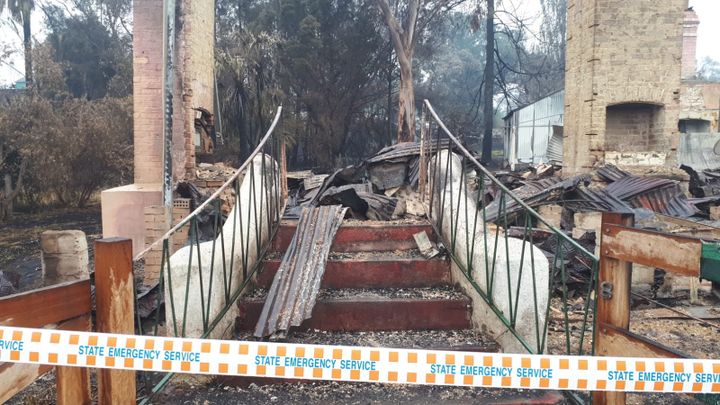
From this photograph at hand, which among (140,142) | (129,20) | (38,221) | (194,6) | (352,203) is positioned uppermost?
(129,20)

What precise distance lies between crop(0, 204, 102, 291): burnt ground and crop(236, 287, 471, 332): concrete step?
4299 millimetres

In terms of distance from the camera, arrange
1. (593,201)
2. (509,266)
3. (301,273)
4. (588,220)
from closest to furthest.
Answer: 1. (509,266)
2. (301,273)
3. (588,220)
4. (593,201)

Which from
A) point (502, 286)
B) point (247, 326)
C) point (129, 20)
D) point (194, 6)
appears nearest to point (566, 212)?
point (502, 286)

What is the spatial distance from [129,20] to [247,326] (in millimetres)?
27283

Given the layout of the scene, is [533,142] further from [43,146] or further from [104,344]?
[104,344]

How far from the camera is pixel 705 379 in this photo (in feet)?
5.82

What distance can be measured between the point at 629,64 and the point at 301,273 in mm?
9485

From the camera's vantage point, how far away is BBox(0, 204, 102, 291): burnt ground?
763 cm

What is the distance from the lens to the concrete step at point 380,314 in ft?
11.3

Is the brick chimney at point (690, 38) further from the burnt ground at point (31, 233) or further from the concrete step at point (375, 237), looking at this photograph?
the burnt ground at point (31, 233)

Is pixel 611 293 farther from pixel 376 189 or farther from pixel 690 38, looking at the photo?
pixel 690 38

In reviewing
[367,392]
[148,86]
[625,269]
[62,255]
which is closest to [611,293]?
[625,269]

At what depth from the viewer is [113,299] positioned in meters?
2.09

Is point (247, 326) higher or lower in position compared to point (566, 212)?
lower
